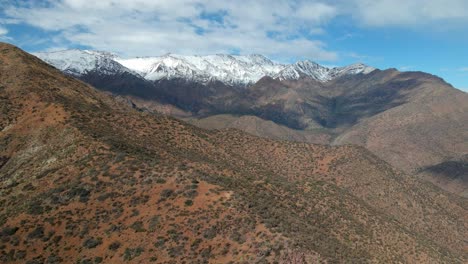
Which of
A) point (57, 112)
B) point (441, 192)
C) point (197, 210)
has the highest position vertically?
point (57, 112)

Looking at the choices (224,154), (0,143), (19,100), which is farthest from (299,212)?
(19,100)

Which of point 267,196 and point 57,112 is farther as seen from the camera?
point 57,112

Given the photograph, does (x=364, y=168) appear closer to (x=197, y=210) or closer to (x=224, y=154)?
(x=224, y=154)

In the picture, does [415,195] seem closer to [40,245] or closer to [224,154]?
[224,154]

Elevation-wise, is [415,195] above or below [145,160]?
below

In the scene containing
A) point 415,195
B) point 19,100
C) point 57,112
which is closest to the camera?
point 57,112

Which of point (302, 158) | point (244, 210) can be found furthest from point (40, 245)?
point (302, 158)

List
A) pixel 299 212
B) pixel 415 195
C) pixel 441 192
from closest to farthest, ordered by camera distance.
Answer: pixel 299 212
pixel 415 195
pixel 441 192
